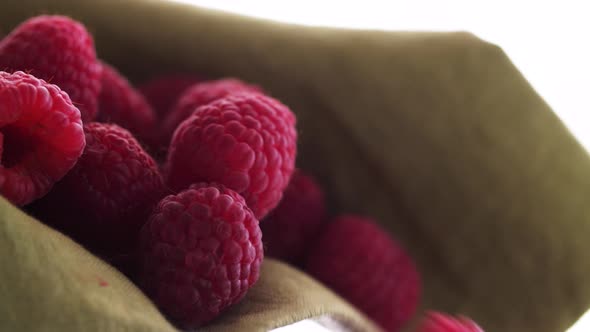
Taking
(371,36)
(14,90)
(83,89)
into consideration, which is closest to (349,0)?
(371,36)

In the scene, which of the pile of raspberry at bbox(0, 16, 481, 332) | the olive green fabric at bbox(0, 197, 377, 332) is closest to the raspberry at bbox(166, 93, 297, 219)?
the pile of raspberry at bbox(0, 16, 481, 332)

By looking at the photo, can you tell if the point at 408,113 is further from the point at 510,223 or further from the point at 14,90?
the point at 14,90

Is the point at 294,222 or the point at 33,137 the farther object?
the point at 294,222

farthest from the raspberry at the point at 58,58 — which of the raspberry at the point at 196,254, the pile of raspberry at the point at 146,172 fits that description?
the raspberry at the point at 196,254

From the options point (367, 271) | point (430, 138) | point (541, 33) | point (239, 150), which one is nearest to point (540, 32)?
point (541, 33)

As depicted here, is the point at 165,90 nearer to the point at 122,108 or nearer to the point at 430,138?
the point at 122,108

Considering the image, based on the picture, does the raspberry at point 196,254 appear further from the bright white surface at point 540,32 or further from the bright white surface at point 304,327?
the bright white surface at point 540,32
